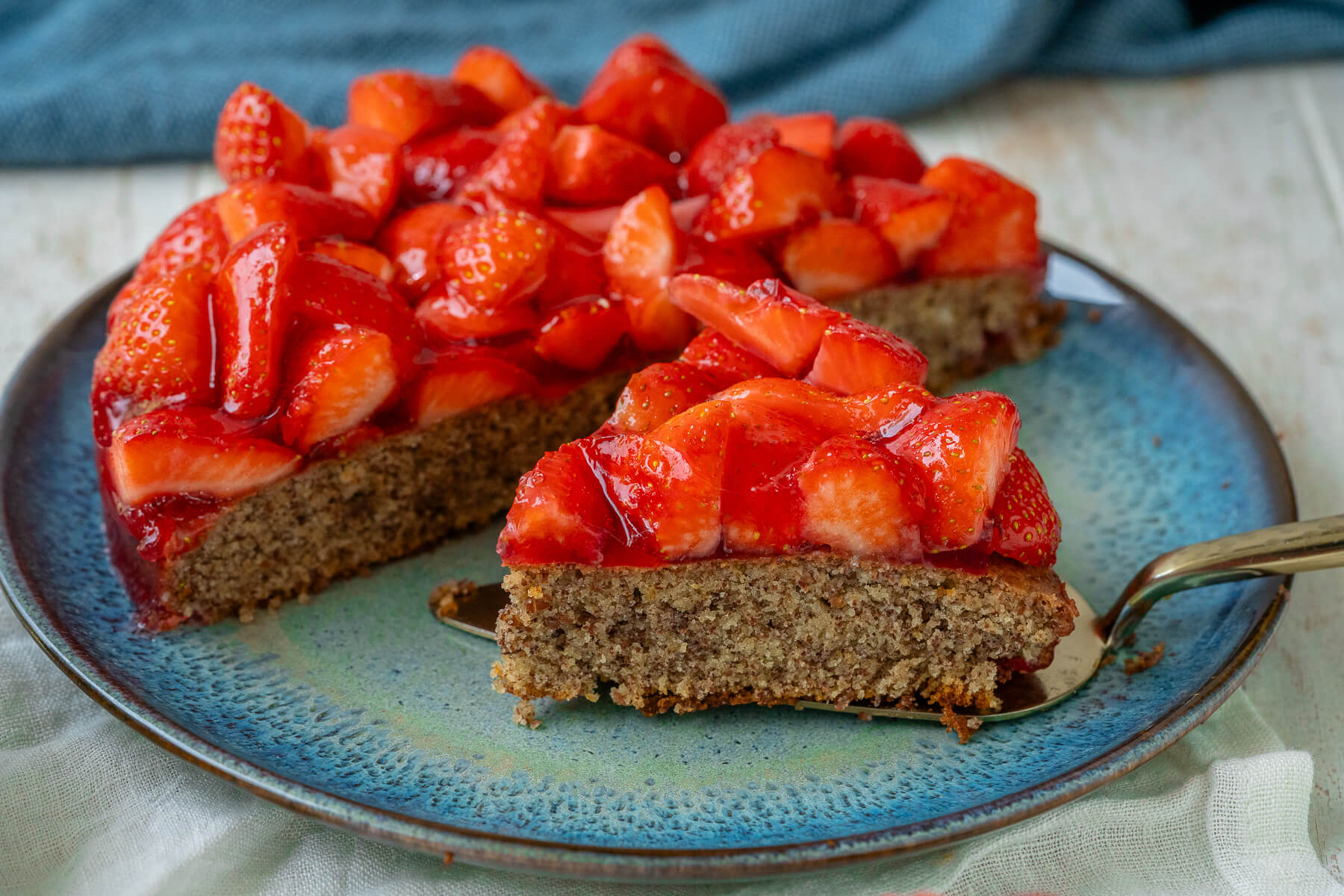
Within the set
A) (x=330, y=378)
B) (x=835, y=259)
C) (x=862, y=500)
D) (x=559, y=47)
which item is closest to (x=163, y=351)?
(x=330, y=378)

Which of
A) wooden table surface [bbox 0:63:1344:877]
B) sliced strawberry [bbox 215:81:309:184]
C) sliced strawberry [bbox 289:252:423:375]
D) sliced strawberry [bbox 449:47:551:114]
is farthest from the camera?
wooden table surface [bbox 0:63:1344:877]

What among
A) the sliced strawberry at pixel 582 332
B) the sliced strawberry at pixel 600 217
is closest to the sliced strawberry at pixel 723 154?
the sliced strawberry at pixel 600 217

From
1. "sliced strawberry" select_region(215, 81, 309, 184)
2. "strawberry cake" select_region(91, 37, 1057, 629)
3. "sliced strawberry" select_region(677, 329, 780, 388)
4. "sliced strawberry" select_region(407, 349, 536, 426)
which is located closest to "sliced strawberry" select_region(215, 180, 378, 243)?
"strawberry cake" select_region(91, 37, 1057, 629)

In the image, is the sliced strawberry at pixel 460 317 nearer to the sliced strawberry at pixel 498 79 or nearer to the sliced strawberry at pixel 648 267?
the sliced strawberry at pixel 648 267

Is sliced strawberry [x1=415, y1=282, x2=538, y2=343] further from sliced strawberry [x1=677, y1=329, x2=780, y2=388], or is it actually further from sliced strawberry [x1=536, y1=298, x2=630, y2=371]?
sliced strawberry [x1=677, y1=329, x2=780, y2=388]

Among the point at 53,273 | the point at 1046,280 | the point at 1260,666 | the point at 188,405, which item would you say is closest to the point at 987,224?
the point at 1046,280

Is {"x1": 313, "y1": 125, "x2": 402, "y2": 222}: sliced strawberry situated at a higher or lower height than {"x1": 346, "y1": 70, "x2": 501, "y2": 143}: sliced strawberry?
lower
